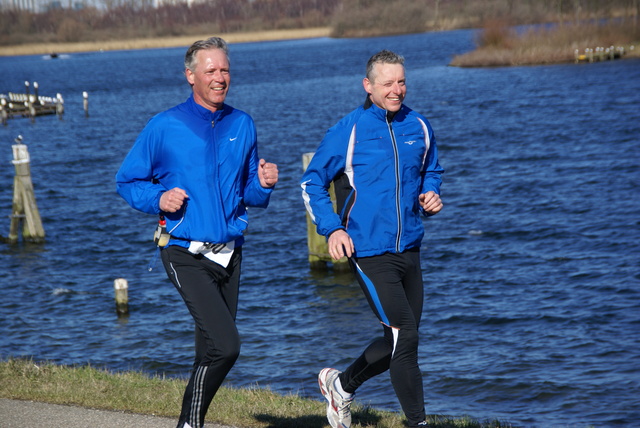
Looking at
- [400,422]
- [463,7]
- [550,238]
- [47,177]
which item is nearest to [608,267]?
[550,238]

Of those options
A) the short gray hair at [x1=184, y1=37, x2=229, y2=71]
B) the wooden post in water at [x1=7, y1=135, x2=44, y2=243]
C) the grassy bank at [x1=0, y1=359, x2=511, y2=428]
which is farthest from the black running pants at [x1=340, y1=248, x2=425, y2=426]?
the wooden post in water at [x1=7, y1=135, x2=44, y2=243]

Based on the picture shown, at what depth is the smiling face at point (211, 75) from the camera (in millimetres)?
4945

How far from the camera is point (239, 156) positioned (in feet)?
16.5

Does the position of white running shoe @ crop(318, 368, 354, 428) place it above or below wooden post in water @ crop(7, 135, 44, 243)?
above

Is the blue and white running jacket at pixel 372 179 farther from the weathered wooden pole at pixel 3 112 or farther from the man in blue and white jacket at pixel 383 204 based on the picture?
the weathered wooden pole at pixel 3 112

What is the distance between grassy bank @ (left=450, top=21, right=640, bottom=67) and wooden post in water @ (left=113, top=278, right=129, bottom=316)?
187 ft

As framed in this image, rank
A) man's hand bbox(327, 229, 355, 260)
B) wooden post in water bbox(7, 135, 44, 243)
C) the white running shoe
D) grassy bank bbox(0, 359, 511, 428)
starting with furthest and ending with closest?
wooden post in water bbox(7, 135, 44, 243) → grassy bank bbox(0, 359, 511, 428) → the white running shoe → man's hand bbox(327, 229, 355, 260)

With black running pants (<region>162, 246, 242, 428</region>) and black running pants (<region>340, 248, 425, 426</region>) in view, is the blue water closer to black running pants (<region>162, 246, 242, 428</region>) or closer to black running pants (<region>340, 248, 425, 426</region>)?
black running pants (<region>340, 248, 425, 426</region>)

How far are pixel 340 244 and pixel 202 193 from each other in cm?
90

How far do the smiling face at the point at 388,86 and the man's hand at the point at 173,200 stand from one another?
1405 mm

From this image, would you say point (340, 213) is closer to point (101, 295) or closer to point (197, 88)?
point (197, 88)

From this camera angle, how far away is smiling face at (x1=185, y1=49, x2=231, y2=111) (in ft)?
16.2

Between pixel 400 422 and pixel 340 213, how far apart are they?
5.69 feet

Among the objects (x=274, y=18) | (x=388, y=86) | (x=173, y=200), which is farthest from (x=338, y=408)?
(x=274, y=18)
